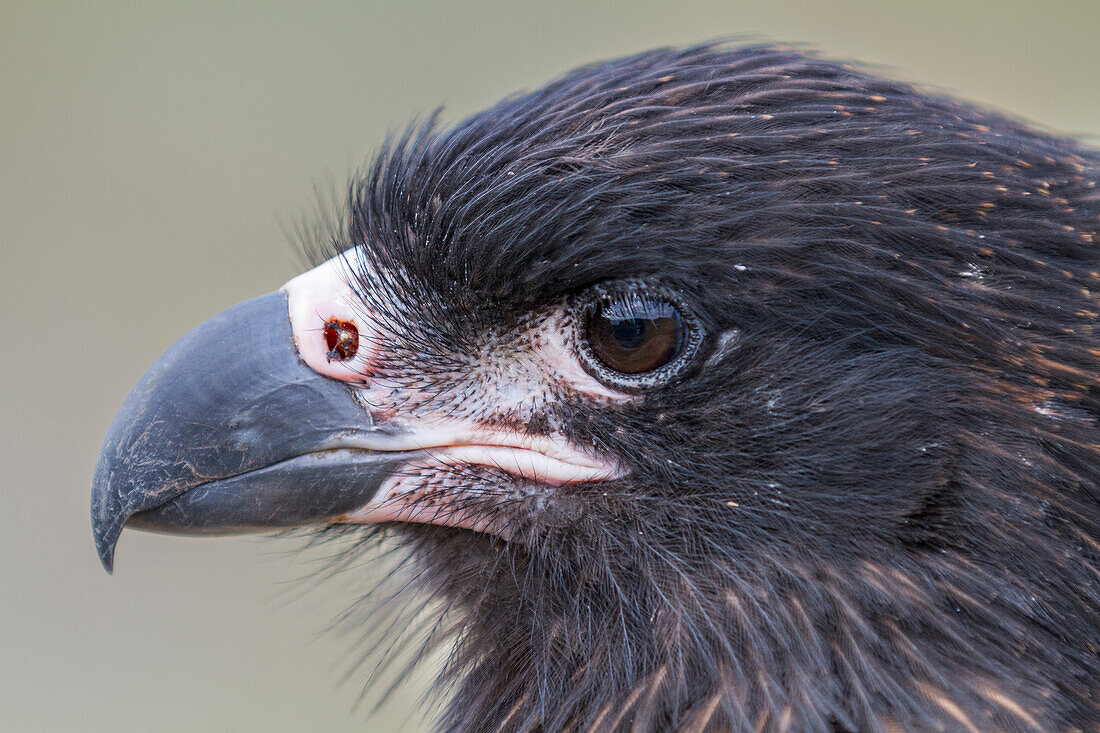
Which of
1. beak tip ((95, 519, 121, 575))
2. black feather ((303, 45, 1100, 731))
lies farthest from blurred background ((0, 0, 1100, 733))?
black feather ((303, 45, 1100, 731))

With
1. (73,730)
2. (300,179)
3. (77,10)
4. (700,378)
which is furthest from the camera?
(77,10)

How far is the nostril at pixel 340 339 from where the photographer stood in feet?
8.53

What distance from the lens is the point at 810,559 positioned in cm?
234

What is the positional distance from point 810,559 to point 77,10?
1100 centimetres

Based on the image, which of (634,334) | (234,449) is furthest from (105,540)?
(634,334)

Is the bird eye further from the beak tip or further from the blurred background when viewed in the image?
the blurred background

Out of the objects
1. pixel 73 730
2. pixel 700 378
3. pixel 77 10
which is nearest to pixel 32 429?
pixel 73 730

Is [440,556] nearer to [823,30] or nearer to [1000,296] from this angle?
[1000,296]

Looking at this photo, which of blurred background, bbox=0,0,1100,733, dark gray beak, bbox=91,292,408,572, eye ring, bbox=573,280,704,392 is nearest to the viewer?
eye ring, bbox=573,280,704,392

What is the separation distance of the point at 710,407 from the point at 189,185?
28.0 ft

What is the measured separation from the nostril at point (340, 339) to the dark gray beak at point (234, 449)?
0.20 ft

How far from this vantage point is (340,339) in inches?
103

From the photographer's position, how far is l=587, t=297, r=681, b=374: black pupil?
238cm

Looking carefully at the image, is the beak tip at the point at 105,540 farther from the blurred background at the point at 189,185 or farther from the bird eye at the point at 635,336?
the blurred background at the point at 189,185
